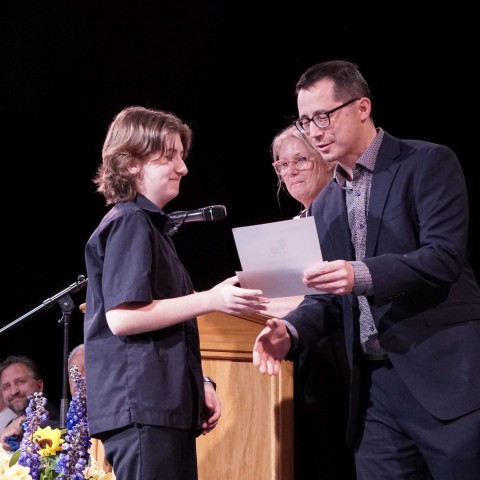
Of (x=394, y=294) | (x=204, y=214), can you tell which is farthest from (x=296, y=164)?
(x=394, y=294)

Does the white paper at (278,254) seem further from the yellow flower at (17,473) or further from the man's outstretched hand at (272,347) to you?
the yellow flower at (17,473)

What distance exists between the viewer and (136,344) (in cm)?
192

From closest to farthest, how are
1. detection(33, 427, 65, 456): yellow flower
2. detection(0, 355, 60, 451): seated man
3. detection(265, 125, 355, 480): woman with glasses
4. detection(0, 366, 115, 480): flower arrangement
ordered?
detection(0, 366, 115, 480): flower arrangement
detection(33, 427, 65, 456): yellow flower
detection(265, 125, 355, 480): woman with glasses
detection(0, 355, 60, 451): seated man

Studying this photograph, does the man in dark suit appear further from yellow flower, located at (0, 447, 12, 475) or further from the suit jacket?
yellow flower, located at (0, 447, 12, 475)

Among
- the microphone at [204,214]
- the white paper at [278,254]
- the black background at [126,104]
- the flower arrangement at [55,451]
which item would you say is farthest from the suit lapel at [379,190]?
the black background at [126,104]

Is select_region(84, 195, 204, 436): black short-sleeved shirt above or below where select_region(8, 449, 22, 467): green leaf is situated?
above

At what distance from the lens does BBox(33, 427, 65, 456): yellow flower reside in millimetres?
2143

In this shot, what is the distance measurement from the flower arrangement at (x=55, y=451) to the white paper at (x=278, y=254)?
2.00 ft

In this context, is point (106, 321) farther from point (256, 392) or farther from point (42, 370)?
point (42, 370)

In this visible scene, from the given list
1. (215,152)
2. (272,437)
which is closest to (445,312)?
Answer: (272,437)

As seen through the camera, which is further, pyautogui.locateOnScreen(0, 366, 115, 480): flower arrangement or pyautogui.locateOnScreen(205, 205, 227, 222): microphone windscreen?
pyautogui.locateOnScreen(205, 205, 227, 222): microphone windscreen

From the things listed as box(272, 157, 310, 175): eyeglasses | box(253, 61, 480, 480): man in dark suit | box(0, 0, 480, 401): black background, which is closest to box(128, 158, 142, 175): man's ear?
box(253, 61, 480, 480): man in dark suit

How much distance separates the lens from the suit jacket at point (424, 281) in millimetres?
1930

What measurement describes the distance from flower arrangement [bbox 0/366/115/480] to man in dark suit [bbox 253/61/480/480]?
0.53 metres
